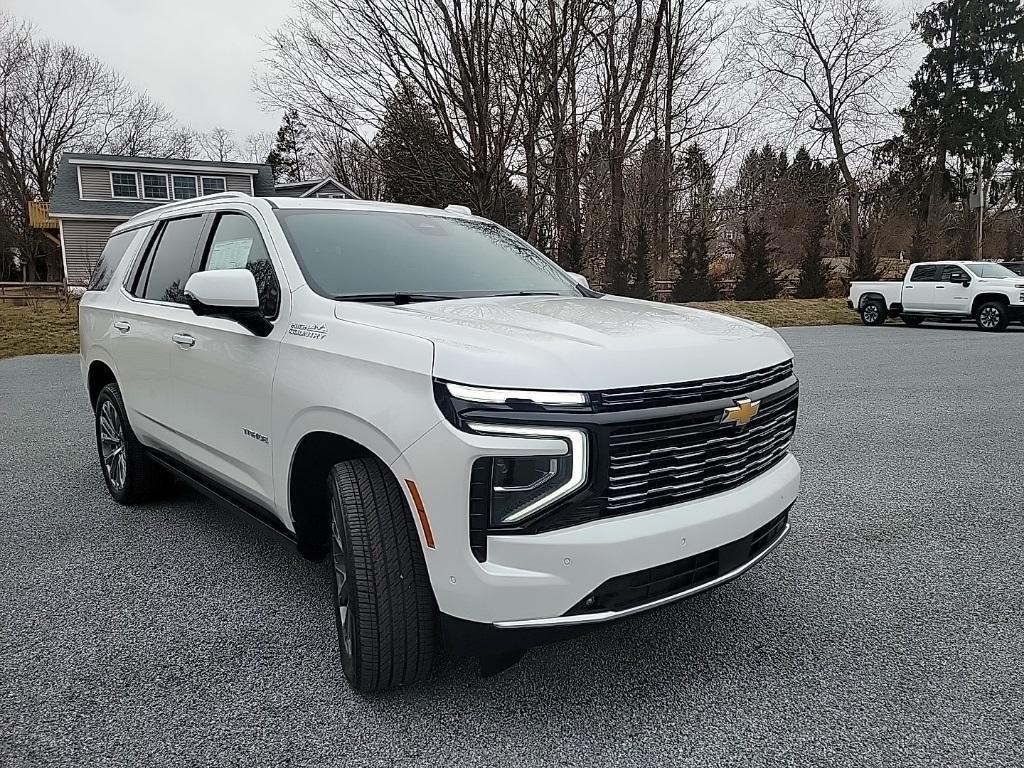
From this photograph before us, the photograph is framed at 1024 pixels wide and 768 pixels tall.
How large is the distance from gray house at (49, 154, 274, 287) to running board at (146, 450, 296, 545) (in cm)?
3094

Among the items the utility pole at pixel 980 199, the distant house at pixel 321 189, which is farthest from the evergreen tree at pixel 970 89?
the distant house at pixel 321 189

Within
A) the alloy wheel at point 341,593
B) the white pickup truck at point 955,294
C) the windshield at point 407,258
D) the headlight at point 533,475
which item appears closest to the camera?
the headlight at point 533,475

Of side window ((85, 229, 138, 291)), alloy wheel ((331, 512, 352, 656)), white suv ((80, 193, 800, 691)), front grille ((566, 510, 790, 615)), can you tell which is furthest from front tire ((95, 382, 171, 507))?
front grille ((566, 510, 790, 615))

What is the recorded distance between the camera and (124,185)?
1277 inches

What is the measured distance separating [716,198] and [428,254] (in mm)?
27148

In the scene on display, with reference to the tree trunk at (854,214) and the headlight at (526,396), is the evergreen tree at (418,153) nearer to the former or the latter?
the headlight at (526,396)

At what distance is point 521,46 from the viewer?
15.3 meters

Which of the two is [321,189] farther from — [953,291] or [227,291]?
[227,291]

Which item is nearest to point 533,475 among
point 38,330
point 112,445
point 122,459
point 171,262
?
point 171,262

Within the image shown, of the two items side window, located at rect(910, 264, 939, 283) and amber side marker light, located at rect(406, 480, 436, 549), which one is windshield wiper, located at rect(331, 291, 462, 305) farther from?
side window, located at rect(910, 264, 939, 283)

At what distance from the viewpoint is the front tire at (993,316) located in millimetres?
18219

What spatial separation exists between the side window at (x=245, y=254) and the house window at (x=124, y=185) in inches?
1308

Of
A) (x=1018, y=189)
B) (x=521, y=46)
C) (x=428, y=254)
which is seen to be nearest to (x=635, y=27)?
(x=521, y=46)

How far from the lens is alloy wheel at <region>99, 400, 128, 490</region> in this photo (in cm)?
468
